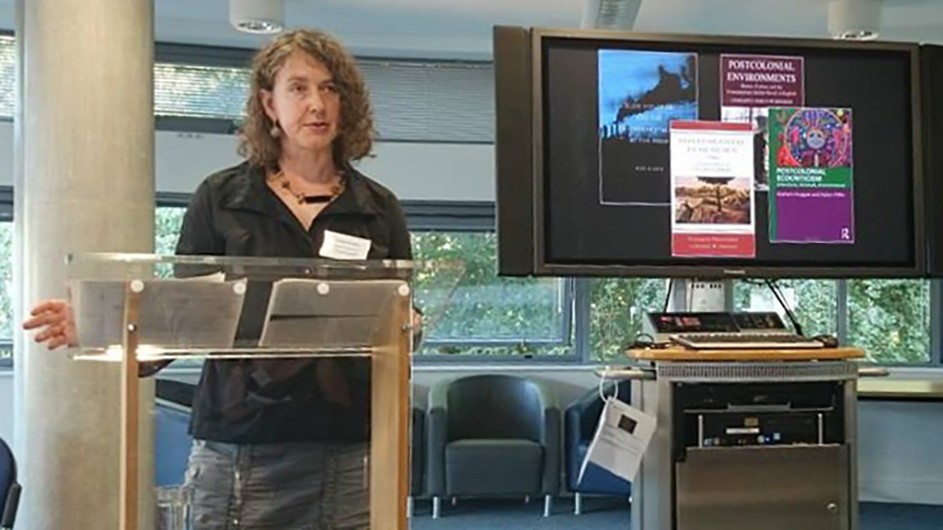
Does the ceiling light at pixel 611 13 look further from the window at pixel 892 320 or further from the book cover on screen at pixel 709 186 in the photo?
the window at pixel 892 320

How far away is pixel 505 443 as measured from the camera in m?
5.18

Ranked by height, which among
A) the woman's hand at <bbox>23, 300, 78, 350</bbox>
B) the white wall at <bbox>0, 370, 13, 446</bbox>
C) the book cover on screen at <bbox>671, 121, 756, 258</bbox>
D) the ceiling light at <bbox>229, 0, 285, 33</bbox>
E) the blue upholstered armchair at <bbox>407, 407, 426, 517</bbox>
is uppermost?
the ceiling light at <bbox>229, 0, 285, 33</bbox>

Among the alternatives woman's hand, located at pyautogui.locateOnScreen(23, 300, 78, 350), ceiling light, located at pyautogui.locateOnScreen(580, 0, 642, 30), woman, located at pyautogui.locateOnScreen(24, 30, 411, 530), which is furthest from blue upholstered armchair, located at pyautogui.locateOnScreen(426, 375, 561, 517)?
woman's hand, located at pyautogui.locateOnScreen(23, 300, 78, 350)

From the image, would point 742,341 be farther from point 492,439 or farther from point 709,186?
point 492,439

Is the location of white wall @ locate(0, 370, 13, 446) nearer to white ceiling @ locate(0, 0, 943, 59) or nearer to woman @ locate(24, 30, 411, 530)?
white ceiling @ locate(0, 0, 943, 59)

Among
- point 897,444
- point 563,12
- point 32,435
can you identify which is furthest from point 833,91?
→ point 897,444

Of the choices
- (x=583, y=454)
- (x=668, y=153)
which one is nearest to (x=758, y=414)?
(x=668, y=153)

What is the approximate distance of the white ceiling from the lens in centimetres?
521

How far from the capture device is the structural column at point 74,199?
284 centimetres

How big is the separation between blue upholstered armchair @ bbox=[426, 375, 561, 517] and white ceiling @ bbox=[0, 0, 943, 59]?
2.12 metres

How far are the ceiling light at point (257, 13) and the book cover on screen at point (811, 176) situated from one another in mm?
2901

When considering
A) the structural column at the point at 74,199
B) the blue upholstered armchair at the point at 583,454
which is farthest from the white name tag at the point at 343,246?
the blue upholstered armchair at the point at 583,454

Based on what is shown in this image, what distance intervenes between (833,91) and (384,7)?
10.9ft

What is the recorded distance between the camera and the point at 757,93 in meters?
2.46
